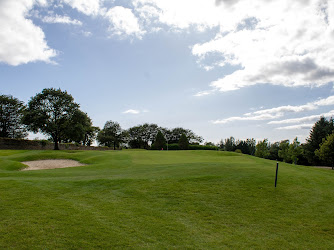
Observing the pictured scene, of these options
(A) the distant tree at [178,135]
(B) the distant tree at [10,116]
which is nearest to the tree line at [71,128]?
(B) the distant tree at [10,116]

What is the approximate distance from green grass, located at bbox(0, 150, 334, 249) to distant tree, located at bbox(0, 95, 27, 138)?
68909mm

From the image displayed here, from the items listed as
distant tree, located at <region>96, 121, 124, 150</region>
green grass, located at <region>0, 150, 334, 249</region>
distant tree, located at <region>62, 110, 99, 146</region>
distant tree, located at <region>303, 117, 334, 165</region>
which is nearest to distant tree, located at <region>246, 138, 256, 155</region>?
distant tree, located at <region>303, 117, 334, 165</region>

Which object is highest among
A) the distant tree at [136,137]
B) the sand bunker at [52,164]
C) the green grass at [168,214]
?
the distant tree at [136,137]

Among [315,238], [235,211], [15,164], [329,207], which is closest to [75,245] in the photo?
[235,211]

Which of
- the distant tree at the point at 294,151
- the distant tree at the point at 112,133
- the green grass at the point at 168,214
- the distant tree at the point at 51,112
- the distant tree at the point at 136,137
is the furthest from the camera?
the distant tree at the point at 136,137

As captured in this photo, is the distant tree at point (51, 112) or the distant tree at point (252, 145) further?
the distant tree at point (252, 145)

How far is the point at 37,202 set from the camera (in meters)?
7.64

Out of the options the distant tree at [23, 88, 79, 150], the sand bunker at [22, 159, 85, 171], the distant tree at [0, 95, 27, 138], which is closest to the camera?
the sand bunker at [22, 159, 85, 171]

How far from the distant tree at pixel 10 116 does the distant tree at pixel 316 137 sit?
83.2m

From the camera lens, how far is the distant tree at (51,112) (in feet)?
135

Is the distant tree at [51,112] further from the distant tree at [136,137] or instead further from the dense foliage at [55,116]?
the distant tree at [136,137]

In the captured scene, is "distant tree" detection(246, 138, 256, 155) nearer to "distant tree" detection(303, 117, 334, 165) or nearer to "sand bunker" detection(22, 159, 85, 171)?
"distant tree" detection(303, 117, 334, 165)

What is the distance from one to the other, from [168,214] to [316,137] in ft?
218

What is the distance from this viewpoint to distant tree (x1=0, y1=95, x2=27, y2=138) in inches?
2581
